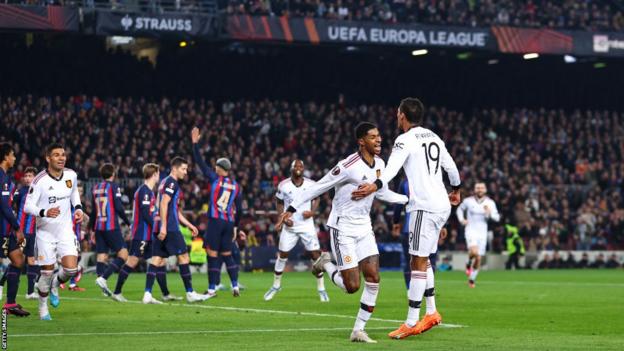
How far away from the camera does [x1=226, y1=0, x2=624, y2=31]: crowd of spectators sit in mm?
47156

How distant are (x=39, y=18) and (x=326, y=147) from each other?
1227cm

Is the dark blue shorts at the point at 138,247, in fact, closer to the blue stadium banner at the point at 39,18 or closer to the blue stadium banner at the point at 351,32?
the blue stadium banner at the point at 39,18

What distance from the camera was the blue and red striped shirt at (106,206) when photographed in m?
23.8

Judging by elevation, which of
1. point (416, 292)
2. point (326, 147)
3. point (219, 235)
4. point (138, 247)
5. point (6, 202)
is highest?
point (326, 147)

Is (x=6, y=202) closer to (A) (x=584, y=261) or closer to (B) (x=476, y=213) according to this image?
(B) (x=476, y=213)

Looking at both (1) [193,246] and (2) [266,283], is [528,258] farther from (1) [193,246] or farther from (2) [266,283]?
(2) [266,283]

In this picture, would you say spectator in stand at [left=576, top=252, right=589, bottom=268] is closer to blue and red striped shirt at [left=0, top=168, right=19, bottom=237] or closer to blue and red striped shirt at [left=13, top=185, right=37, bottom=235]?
blue and red striped shirt at [left=13, top=185, right=37, bottom=235]

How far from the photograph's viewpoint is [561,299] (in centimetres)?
2233

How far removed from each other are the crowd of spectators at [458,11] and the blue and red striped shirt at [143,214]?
24.7 m

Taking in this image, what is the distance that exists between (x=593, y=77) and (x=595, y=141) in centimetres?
590

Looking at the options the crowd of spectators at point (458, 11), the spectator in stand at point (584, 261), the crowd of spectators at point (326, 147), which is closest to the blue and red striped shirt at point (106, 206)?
the crowd of spectators at point (326, 147)

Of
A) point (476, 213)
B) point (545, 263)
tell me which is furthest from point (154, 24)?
point (476, 213)

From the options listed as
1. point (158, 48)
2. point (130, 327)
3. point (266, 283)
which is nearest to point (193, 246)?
point (266, 283)

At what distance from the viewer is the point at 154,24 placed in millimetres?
43375
